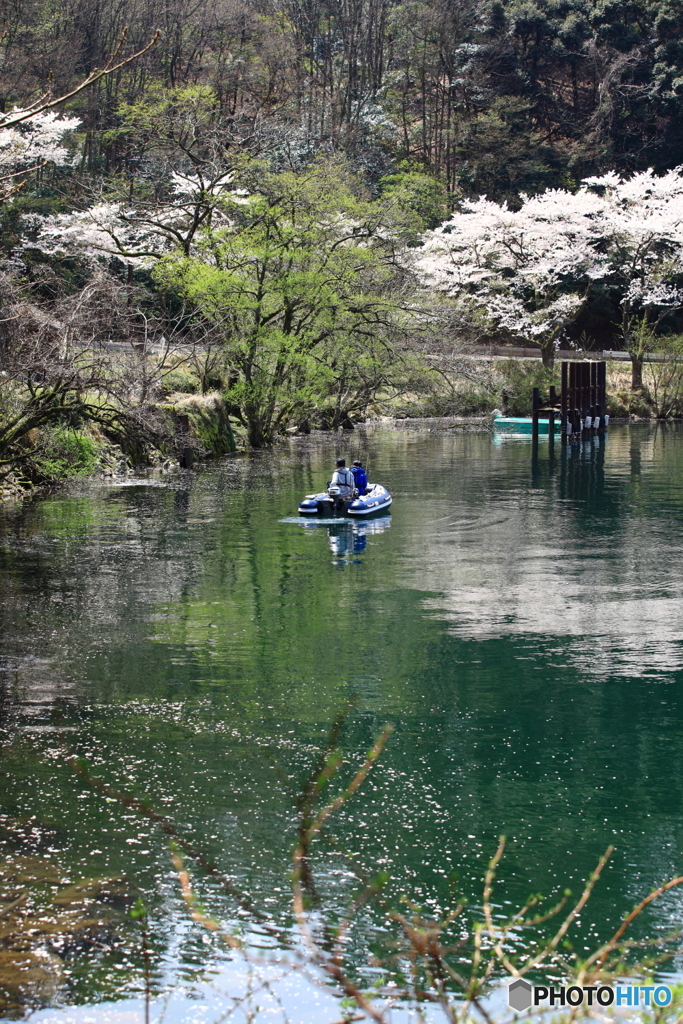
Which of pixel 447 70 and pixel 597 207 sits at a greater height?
pixel 447 70

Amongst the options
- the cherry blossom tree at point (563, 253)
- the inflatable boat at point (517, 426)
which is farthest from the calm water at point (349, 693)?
the cherry blossom tree at point (563, 253)

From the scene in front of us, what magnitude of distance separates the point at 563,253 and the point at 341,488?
3337 cm

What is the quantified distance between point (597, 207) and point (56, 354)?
113 ft

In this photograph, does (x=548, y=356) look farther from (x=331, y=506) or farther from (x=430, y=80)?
(x=331, y=506)

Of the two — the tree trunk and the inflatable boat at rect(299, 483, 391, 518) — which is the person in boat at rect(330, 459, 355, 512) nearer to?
the inflatable boat at rect(299, 483, 391, 518)

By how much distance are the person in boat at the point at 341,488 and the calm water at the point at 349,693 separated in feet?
3.53

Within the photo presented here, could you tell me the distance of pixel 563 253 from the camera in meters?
52.9

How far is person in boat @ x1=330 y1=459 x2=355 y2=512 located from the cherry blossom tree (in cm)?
2964

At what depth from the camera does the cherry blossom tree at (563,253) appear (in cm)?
Result: 5253

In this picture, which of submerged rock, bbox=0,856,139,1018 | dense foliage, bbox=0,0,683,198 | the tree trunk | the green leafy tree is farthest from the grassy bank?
dense foliage, bbox=0,0,683,198

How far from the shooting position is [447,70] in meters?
70.2

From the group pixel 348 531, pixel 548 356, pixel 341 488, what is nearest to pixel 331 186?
pixel 548 356

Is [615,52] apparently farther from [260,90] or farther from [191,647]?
[191,647]

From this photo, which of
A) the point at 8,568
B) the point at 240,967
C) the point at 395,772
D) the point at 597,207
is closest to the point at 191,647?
the point at 395,772
